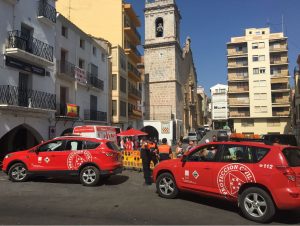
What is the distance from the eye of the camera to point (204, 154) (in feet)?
29.2

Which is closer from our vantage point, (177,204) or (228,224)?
(228,224)

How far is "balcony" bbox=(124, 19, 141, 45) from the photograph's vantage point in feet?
134

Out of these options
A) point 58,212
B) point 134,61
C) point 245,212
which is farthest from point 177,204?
point 134,61

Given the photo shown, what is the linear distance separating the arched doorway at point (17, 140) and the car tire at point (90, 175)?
945cm

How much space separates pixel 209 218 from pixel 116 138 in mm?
16871

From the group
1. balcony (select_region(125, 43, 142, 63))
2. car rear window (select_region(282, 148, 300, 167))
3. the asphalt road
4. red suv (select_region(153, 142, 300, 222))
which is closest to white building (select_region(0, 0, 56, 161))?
the asphalt road

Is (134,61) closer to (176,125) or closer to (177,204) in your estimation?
(176,125)

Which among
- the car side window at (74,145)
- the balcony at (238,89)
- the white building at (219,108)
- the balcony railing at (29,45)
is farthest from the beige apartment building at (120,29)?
the white building at (219,108)

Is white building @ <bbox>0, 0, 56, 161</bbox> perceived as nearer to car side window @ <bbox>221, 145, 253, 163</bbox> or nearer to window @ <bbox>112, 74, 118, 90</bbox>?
car side window @ <bbox>221, 145, 253, 163</bbox>

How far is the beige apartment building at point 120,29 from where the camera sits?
37.7 metres

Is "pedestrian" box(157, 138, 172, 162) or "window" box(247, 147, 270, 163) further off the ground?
"window" box(247, 147, 270, 163)

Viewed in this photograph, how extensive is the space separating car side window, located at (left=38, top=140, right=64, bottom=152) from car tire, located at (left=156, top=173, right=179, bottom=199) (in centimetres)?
441

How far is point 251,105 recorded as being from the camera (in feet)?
224

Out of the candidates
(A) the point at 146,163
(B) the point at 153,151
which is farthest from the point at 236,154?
(B) the point at 153,151
